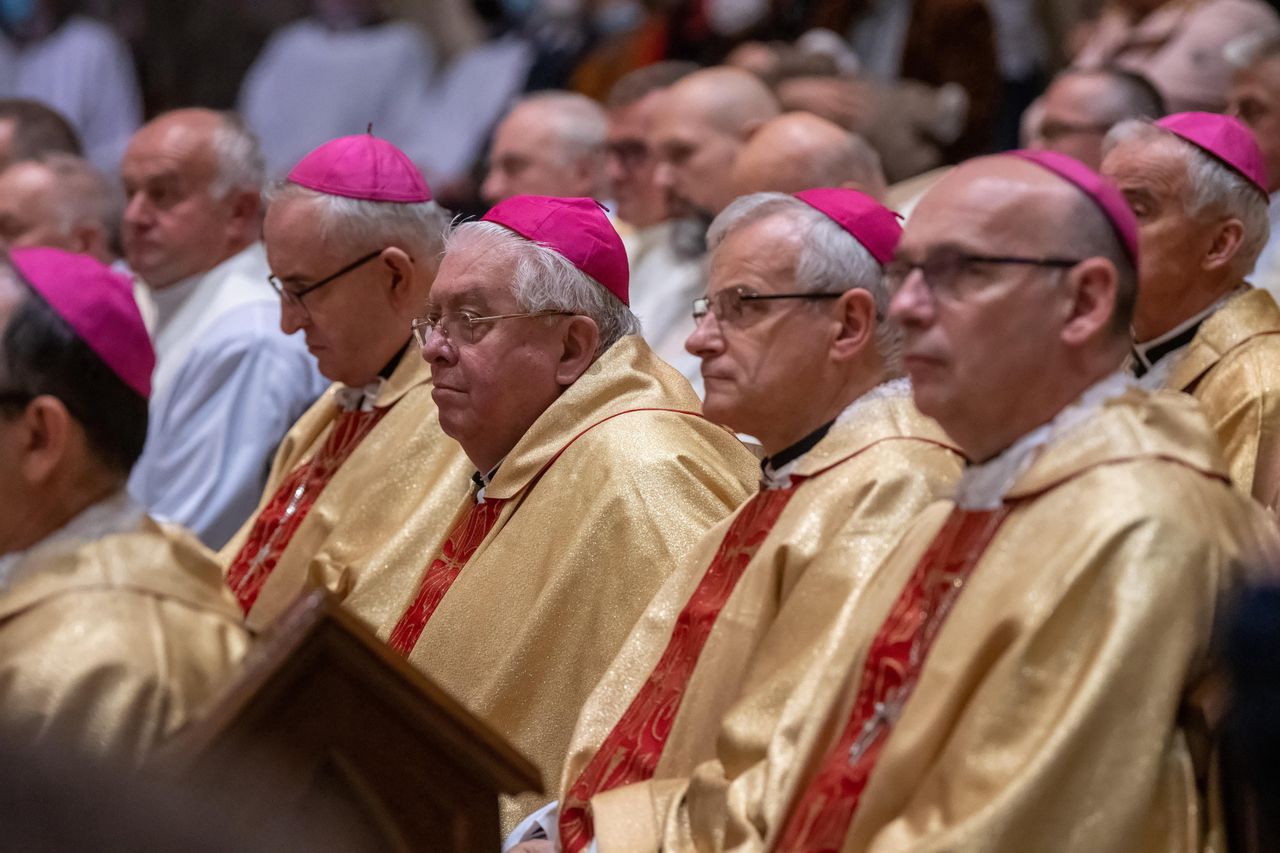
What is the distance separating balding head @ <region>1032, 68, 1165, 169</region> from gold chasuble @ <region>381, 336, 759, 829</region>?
239cm

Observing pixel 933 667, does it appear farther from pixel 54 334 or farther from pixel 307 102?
pixel 307 102

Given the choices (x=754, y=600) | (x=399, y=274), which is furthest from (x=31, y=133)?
(x=754, y=600)

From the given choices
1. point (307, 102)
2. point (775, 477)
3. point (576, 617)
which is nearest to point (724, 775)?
point (775, 477)

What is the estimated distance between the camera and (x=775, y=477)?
3961 millimetres

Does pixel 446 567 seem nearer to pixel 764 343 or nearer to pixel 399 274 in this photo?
pixel 399 274

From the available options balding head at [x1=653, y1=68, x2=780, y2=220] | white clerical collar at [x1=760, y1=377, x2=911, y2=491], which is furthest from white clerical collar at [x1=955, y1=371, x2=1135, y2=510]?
balding head at [x1=653, y1=68, x2=780, y2=220]

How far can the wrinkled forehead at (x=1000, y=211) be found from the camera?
309 cm

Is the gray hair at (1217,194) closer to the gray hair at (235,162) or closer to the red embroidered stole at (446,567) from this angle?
the red embroidered stole at (446,567)

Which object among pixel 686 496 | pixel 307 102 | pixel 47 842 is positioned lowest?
pixel 307 102

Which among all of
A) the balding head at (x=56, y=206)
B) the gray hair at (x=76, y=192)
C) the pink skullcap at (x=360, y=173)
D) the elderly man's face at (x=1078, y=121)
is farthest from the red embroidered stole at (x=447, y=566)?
the gray hair at (x=76, y=192)

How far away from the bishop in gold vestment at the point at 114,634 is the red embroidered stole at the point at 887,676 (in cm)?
92

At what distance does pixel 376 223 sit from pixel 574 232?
3.29 feet

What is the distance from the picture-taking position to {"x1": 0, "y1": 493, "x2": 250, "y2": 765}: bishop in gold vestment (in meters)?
2.85

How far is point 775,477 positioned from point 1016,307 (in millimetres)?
977
